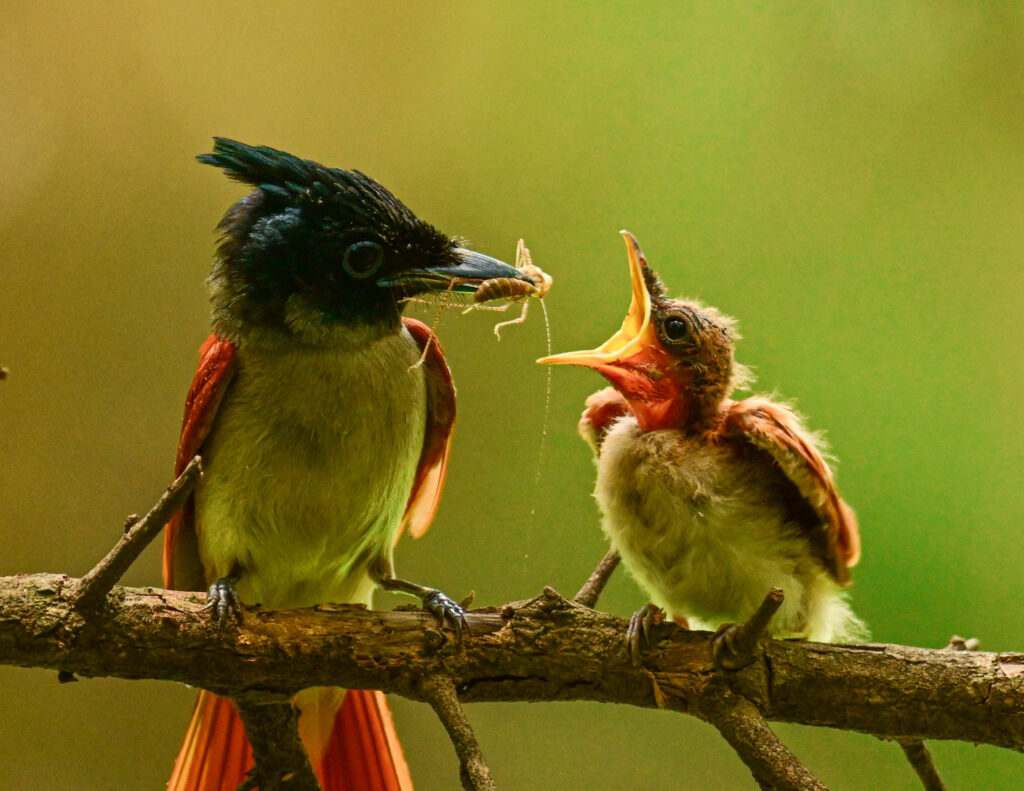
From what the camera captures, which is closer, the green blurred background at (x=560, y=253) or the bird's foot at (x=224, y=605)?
the bird's foot at (x=224, y=605)

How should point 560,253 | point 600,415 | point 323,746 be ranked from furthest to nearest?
point 560,253 < point 600,415 < point 323,746

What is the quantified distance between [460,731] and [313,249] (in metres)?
0.93

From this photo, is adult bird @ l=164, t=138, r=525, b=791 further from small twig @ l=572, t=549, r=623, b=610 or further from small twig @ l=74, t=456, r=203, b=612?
small twig @ l=74, t=456, r=203, b=612

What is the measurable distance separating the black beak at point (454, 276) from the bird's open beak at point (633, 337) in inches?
7.4

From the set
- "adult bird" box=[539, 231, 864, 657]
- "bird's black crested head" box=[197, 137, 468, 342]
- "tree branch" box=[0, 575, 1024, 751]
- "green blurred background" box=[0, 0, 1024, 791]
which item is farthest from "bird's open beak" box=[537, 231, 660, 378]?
"green blurred background" box=[0, 0, 1024, 791]

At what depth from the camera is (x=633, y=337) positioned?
1933 millimetres

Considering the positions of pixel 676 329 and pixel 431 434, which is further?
pixel 431 434

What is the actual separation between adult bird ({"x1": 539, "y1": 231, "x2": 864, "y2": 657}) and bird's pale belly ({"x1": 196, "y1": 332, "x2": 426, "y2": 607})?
0.40 m

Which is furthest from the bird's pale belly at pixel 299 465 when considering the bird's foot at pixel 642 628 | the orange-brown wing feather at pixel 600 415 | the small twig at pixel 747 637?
the small twig at pixel 747 637

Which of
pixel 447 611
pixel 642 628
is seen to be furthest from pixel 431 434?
pixel 642 628

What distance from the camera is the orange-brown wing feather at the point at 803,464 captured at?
1.74 m

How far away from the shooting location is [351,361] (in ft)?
6.30

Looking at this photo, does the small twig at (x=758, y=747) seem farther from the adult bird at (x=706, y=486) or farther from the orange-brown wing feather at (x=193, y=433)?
the orange-brown wing feather at (x=193, y=433)

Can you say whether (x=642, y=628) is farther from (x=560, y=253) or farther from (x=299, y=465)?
(x=560, y=253)
